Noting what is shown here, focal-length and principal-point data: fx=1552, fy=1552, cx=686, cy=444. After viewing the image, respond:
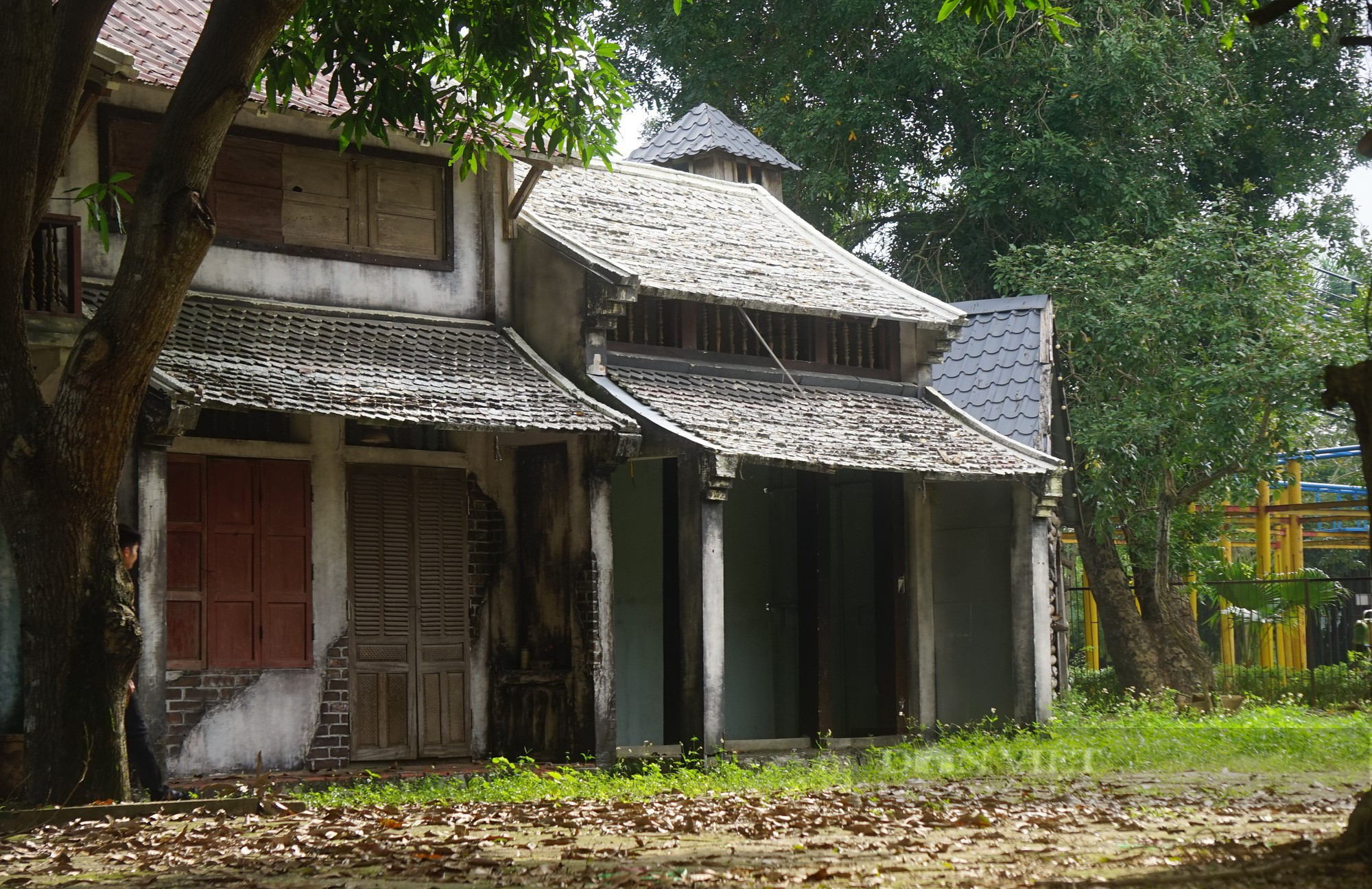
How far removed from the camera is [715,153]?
19781mm

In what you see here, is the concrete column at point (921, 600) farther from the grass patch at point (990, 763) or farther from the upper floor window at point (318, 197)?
the upper floor window at point (318, 197)

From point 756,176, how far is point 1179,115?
692 cm

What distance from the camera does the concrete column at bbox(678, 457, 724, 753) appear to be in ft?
41.3

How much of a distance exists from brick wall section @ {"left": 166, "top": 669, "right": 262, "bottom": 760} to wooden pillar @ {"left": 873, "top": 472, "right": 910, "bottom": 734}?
21.1 feet

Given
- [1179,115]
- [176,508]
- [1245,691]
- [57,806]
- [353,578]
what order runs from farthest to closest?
[1179,115]
[1245,691]
[353,578]
[176,508]
[57,806]

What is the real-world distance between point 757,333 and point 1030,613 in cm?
390

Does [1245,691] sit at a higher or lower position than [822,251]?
lower

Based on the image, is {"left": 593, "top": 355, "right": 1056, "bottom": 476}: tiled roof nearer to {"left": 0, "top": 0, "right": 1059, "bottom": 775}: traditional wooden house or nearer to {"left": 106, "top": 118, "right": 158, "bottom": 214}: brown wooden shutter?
{"left": 0, "top": 0, "right": 1059, "bottom": 775}: traditional wooden house

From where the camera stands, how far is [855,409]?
14930 mm

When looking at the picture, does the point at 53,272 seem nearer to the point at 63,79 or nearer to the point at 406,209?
the point at 63,79

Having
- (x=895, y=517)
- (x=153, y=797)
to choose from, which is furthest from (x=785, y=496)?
(x=153, y=797)

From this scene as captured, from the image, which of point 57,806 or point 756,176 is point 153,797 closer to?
point 57,806

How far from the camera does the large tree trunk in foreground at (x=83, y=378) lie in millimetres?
8828

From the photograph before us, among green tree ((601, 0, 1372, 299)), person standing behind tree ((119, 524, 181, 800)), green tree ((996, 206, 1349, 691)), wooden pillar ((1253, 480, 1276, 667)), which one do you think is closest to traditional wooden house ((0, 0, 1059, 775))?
person standing behind tree ((119, 524, 181, 800))
